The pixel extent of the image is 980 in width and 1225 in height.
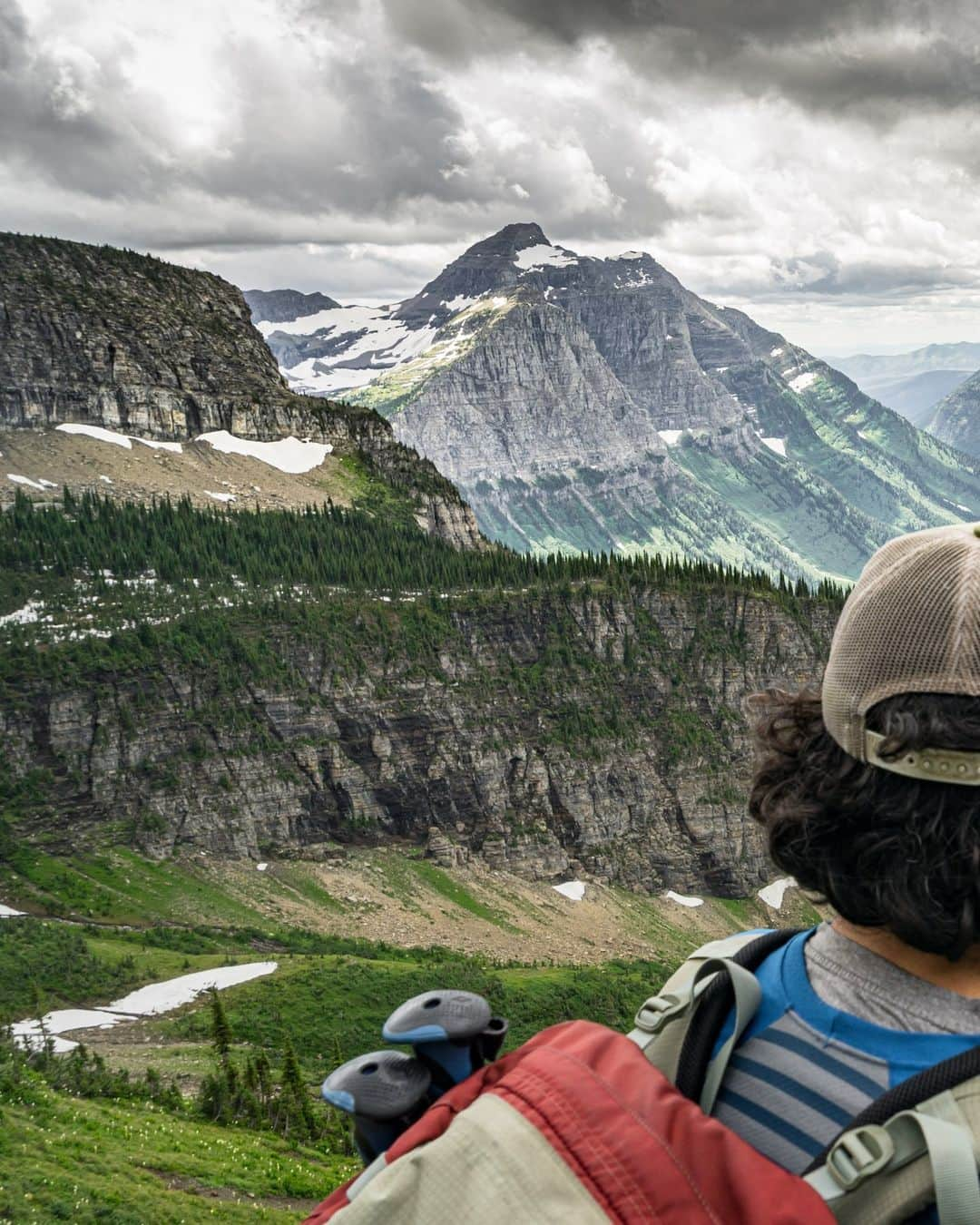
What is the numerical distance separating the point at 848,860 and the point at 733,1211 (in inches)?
54.5

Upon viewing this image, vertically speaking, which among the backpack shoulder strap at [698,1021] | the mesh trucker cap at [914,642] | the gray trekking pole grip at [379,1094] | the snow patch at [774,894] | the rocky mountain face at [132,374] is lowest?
the snow patch at [774,894]

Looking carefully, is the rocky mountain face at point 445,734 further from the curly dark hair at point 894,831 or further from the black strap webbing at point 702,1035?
the curly dark hair at point 894,831

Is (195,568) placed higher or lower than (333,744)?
higher

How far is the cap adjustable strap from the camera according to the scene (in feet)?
10.4

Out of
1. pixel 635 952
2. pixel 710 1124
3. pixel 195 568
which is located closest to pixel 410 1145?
pixel 710 1124

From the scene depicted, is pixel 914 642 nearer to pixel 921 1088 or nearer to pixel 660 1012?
pixel 921 1088

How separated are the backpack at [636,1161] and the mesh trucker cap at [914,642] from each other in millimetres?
939

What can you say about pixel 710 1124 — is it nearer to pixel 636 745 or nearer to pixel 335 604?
pixel 335 604

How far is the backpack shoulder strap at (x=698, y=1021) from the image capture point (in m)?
3.30

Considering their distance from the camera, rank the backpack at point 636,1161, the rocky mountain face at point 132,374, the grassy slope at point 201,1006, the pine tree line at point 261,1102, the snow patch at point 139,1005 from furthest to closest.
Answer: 1. the rocky mountain face at point 132,374
2. the snow patch at point 139,1005
3. the pine tree line at point 261,1102
4. the grassy slope at point 201,1006
5. the backpack at point 636,1161

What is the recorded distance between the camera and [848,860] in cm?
353

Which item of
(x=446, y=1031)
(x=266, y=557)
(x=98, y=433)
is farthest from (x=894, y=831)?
(x=98, y=433)

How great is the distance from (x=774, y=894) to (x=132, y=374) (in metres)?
144

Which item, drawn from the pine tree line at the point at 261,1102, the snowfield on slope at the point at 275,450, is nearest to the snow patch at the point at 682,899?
the pine tree line at the point at 261,1102
